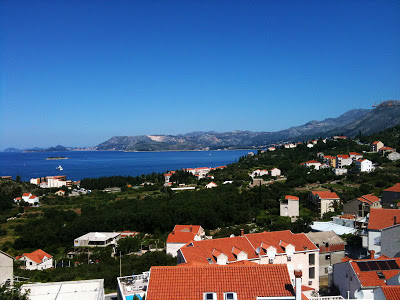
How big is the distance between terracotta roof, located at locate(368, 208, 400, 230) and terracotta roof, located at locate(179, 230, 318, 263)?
2.18 metres

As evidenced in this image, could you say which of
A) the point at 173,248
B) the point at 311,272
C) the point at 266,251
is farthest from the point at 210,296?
the point at 173,248

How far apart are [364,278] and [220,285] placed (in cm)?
349

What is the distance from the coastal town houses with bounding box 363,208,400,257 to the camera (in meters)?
11.1

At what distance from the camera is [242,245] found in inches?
443

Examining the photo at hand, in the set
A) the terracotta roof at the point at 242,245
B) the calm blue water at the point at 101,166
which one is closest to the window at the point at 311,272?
the terracotta roof at the point at 242,245

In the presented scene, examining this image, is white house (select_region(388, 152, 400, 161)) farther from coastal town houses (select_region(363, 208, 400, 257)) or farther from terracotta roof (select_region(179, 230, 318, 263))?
terracotta roof (select_region(179, 230, 318, 263))

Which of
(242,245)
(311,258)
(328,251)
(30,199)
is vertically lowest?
(30,199)

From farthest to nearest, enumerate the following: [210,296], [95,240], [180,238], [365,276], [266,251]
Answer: [95,240]
[180,238]
[266,251]
[365,276]
[210,296]

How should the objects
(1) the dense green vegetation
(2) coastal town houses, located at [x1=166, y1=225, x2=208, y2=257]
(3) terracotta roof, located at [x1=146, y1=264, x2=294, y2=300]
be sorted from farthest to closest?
(1) the dense green vegetation
(2) coastal town houses, located at [x1=166, y1=225, x2=208, y2=257]
(3) terracotta roof, located at [x1=146, y1=264, x2=294, y2=300]

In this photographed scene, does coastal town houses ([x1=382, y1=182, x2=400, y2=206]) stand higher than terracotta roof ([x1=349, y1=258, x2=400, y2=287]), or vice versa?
terracotta roof ([x1=349, y1=258, x2=400, y2=287])

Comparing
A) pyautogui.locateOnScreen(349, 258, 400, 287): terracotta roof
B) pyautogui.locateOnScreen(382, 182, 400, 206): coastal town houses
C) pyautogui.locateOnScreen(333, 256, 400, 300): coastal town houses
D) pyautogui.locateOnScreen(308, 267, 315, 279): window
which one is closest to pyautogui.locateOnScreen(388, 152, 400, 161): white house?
pyautogui.locateOnScreen(382, 182, 400, 206): coastal town houses

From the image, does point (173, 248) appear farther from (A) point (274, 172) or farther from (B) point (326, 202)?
(A) point (274, 172)

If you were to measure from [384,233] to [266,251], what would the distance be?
3782 millimetres

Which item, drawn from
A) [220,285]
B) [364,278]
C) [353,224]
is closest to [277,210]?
[353,224]
